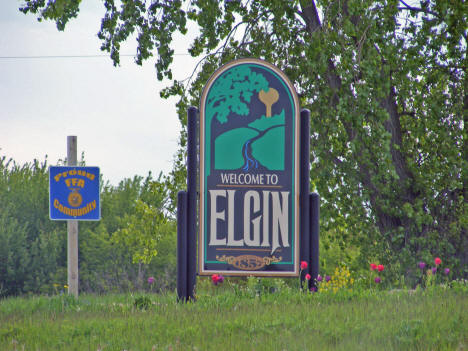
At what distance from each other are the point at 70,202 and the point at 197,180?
3119 mm

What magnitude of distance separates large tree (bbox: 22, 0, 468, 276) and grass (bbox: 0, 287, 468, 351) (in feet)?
11.2

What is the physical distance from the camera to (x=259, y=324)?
22.5ft

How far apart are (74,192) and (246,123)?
4.01m

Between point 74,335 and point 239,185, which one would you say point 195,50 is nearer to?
point 239,185

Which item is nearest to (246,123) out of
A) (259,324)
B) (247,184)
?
(247,184)

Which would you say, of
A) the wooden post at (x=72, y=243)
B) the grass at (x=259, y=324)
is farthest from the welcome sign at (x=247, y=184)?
the wooden post at (x=72, y=243)

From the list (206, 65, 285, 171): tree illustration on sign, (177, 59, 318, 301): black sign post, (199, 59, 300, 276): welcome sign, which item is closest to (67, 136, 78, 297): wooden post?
(177, 59, 318, 301): black sign post

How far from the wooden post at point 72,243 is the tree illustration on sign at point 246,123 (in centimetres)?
368

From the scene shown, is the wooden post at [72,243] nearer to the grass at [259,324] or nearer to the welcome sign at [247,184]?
the grass at [259,324]

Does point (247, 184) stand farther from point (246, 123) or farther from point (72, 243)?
point (72, 243)

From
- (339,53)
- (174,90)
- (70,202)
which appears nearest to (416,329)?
(339,53)

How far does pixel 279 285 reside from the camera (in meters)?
10.5

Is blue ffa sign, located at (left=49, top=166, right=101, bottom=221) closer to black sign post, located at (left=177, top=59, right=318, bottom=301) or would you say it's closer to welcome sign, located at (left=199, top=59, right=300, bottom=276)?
black sign post, located at (left=177, top=59, right=318, bottom=301)

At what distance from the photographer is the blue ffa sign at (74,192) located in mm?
11422
